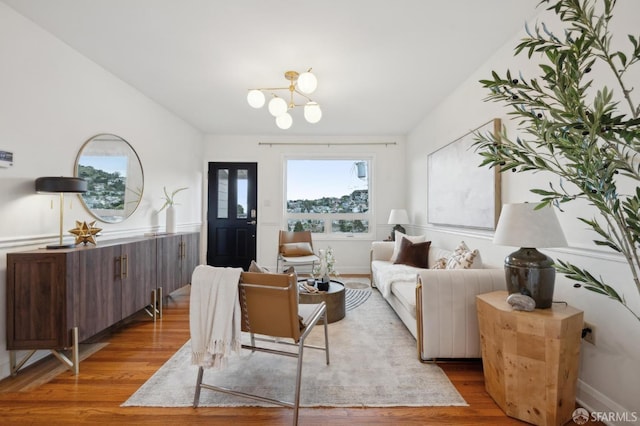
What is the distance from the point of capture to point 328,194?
19.2ft

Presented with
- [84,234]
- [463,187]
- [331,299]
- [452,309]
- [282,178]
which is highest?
[282,178]

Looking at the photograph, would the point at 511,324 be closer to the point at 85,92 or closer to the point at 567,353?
the point at 567,353

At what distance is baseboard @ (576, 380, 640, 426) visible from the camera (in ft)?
5.27

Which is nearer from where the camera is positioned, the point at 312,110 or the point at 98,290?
the point at 98,290

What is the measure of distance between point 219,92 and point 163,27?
1.30 m

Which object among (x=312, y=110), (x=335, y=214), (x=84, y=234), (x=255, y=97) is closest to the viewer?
(x=84, y=234)

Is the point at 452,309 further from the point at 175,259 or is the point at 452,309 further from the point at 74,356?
the point at 175,259

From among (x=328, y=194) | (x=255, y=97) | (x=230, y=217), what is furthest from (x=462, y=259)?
(x=230, y=217)

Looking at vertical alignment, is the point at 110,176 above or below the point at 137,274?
above

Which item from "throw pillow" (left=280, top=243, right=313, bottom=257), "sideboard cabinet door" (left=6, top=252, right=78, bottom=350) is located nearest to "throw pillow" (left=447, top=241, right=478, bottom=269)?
"throw pillow" (left=280, top=243, right=313, bottom=257)

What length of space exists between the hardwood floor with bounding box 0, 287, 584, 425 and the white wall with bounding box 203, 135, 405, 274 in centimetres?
335

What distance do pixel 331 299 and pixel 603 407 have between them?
207cm

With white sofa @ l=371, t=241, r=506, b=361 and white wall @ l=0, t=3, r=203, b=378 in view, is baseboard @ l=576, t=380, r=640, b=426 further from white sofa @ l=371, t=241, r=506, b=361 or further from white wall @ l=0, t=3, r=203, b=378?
white wall @ l=0, t=3, r=203, b=378

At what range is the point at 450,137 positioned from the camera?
12.2 ft
